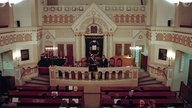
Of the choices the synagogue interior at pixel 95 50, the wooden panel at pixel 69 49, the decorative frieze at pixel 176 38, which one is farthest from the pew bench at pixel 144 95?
the wooden panel at pixel 69 49

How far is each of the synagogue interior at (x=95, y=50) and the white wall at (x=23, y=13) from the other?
0.06 meters

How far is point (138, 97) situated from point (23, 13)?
9758 mm

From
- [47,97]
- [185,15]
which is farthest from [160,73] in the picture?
[47,97]

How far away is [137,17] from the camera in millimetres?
16719

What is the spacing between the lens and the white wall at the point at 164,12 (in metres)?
14.7

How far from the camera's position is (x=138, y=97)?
35.4ft

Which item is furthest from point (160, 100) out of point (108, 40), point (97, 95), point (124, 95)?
point (108, 40)

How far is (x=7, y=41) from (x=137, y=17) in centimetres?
954

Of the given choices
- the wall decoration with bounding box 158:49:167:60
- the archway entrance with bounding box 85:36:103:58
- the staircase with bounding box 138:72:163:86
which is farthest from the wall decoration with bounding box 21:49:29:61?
the wall decoration with bounding box 158:49:167:60

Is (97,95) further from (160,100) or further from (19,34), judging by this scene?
(19,34)

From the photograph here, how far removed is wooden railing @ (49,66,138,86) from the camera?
541 inches

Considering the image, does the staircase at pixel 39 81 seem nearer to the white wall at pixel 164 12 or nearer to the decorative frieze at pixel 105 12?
the decorative frieze at pixel 105 12

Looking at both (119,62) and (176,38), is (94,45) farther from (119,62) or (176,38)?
(176,38)

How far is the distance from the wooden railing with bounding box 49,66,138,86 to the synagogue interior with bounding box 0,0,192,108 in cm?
6
